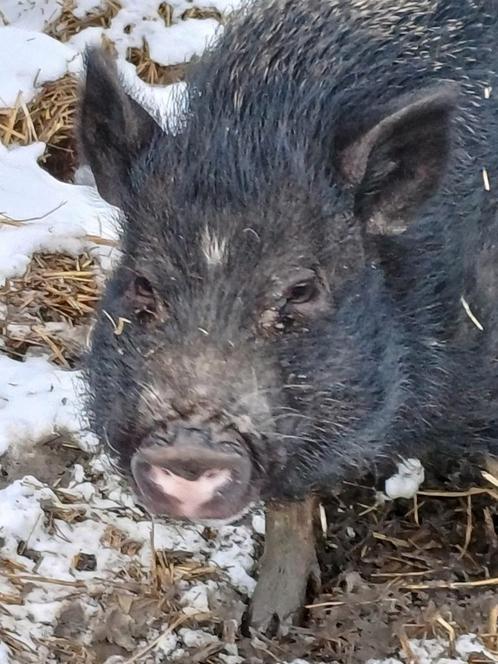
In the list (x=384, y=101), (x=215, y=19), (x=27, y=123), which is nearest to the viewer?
(x=384, y=101)

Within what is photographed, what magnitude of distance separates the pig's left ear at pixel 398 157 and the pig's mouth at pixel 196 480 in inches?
26.0

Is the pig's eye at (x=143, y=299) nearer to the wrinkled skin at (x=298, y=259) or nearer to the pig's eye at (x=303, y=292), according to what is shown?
the wrinkled skin at (x=298, y=259)

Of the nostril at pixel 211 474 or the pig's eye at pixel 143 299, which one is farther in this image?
the pig's eye at pixel 143 299

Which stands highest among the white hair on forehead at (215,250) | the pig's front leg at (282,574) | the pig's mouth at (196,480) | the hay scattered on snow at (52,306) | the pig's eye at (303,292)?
the white hair on forehead at (215,250)

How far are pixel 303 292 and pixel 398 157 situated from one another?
1.19 ft

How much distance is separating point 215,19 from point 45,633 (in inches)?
122

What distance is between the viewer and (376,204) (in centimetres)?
277

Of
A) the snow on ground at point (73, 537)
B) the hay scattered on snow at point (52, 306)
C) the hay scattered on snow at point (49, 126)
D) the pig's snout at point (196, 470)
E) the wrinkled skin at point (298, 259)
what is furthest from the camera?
the hay scattered on snow at point (49, 126)

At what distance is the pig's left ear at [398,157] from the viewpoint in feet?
8.51

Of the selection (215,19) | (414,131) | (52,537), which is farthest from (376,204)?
(215,19)

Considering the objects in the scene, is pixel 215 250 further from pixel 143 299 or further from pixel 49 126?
pixel 49 126

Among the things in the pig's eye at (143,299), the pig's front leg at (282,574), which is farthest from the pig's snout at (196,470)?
the pig's front leg at (282,574)

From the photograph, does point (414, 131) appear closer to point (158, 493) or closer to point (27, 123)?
point (158, 493)

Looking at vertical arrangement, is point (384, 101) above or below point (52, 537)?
above
